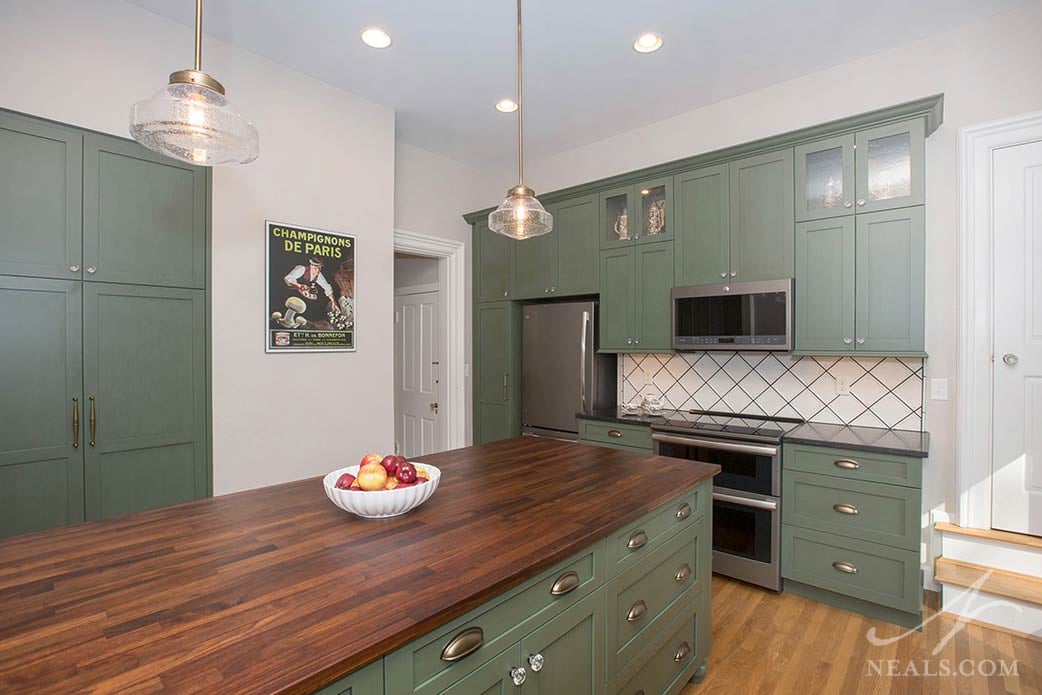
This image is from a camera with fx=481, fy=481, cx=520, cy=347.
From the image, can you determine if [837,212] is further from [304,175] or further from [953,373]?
[304,175]

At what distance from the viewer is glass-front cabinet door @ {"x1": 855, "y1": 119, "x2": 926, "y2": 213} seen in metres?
2.40

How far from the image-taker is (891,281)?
2461 millimetres

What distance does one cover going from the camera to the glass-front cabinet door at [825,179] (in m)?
2.58

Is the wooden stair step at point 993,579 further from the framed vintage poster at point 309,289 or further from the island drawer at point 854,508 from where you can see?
the framed vintage poster at point 309,289

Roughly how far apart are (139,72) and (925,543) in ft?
15.5

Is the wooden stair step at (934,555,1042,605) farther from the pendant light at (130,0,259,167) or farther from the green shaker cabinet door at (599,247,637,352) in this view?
the pendant light at (130,0,259,167)

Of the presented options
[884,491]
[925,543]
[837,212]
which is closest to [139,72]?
[837,212]

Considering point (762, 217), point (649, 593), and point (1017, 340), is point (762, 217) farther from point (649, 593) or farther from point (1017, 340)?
point (649, 593)

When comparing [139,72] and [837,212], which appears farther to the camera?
[837,212]

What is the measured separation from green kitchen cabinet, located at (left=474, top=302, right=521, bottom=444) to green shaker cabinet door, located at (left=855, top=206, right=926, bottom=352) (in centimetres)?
244

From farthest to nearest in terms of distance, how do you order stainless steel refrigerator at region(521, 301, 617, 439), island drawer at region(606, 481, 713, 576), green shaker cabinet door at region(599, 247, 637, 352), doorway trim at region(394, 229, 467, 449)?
1. doorway trim at region(394, 229, 467, 449)
2. stainless steel refrigerator at region(521, 301, 617, 439)
3. green shaker cabinet door at region(599, 247, 637, 352)
4. island drawer at region(606, 481, 713, 576)

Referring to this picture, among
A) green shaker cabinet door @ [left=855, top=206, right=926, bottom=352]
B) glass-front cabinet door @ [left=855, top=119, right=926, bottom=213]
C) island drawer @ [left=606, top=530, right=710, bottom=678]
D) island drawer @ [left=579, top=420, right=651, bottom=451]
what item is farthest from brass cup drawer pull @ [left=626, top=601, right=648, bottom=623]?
glass-front cabinet door @ [left=855, top=119, right=926, bottom=213]

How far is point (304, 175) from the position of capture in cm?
293

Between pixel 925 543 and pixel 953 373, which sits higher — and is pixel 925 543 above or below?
below
